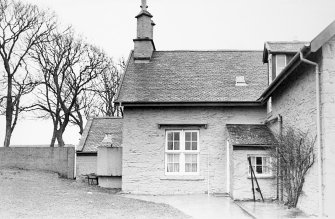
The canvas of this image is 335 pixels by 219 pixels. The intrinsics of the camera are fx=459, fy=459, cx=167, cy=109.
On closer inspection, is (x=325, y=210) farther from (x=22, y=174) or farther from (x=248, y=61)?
(x=22, y=174)

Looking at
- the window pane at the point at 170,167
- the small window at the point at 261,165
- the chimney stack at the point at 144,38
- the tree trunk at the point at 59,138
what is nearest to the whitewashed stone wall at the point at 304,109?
the small window at the point at 261,165

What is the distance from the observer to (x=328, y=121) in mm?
12172

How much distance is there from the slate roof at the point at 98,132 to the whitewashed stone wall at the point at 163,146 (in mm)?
10003

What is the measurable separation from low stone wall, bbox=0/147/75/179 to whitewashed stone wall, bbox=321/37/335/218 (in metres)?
20.3

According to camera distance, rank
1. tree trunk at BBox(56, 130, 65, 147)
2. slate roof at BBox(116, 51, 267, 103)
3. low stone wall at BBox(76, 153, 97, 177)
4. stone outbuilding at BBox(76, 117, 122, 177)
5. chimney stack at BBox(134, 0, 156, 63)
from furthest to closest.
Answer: tree trunk at BBox(56, 130, 65, 147), low stone wall at BBox(76, 153, 97, 177), stone outbuilding at BBox(76, 117, 122, 177), chimney stack at BBox(134, 0, 156, 63), slate roof at BBox(116, 51, 267, 103)

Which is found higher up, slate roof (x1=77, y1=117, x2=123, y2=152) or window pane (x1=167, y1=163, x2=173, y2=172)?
slate roof (x1=77, y1=117, x2=123, y2=152)

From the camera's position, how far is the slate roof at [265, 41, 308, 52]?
59.1 feet

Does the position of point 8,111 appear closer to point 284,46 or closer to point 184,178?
point 184,178

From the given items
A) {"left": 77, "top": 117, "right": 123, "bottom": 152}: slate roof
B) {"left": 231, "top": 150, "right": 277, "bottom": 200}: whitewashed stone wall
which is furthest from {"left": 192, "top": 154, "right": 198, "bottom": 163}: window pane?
{"left": 77, "top": 117, "right": 123, "bottom": 152}: slate roof

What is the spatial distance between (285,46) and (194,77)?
5.15 meters

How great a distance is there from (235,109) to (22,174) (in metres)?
13.7

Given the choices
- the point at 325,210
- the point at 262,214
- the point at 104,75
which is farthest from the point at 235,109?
the point at 104,75

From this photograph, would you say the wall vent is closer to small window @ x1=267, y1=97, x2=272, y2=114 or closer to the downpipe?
small window @ x1=267, y1=97, x2=272, y2=114

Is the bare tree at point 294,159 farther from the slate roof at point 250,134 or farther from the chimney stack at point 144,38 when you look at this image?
the chimney stack at point 144,38
